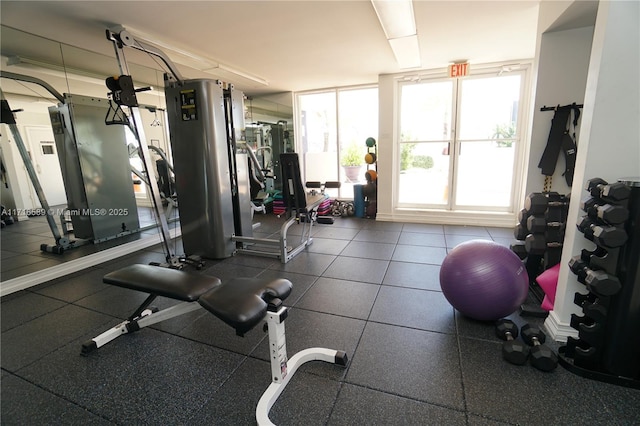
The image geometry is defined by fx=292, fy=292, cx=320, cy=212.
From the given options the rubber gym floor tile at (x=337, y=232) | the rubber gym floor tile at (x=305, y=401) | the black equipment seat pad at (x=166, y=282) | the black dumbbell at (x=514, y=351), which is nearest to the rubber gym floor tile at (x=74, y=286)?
the black equipment seat pad at (x=166, y=282)

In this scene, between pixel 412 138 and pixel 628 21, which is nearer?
pixel 628 21

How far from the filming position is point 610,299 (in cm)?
153

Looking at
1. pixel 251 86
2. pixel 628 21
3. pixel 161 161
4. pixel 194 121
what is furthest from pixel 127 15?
pixel 628 21

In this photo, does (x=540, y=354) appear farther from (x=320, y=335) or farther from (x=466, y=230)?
(x=466, y=230)

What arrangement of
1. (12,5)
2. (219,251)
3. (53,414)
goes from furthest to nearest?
(219,251) → (12,5) → (53,414)

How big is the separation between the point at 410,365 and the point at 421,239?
271 centimetres

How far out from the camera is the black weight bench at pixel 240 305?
1.32m

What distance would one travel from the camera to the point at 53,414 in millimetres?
1458

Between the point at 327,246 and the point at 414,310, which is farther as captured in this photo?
the point at 327,246

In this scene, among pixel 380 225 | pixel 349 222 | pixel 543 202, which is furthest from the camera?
pixel 349 222

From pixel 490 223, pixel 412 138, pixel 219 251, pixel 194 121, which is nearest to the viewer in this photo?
pixel 194 121

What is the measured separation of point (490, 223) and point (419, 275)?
2.59 metres

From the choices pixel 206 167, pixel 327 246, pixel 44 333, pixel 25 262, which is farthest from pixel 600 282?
pixel 25 262

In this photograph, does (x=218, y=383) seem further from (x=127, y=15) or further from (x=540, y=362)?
(x=127, y=15)
